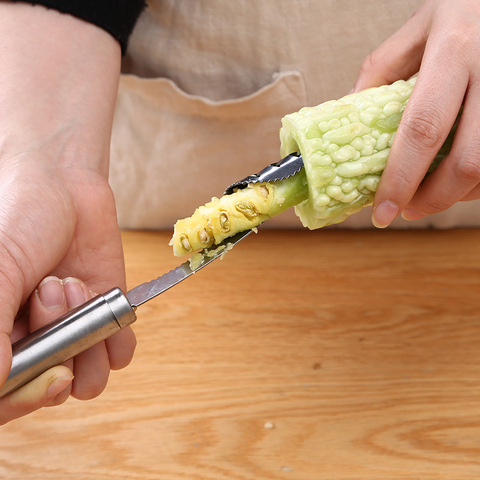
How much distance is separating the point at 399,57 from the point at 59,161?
50cm

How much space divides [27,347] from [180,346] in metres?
0.36

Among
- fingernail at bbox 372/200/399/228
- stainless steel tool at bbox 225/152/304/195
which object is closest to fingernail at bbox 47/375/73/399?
stainless steel tool at bbox 225/152/304/195

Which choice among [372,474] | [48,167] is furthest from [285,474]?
[48,167]

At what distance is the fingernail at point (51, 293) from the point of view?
2.43 feet

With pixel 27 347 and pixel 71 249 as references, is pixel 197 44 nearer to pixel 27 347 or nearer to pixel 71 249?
pixel 71 249

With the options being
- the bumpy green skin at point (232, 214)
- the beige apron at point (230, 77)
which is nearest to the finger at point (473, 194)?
the bumpy green skin at point (232, 214)

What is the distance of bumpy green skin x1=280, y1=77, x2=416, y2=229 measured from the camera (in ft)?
2.22

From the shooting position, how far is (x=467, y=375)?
916 millimetres

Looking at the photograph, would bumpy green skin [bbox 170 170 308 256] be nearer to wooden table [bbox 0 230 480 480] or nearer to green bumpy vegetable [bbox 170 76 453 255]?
green bumpy vegetable [bbox 170 76 453 255]

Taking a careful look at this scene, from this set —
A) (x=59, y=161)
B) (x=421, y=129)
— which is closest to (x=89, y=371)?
(x=59, y=161)

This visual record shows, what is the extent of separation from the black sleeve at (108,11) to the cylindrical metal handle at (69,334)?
0.49 m

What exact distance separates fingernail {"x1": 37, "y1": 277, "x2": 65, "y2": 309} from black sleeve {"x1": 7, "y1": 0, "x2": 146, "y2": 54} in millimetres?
432

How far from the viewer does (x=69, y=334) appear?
66 centimetres

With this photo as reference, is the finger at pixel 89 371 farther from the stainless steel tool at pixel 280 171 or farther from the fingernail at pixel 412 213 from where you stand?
the fingernail at pixel 412 213
